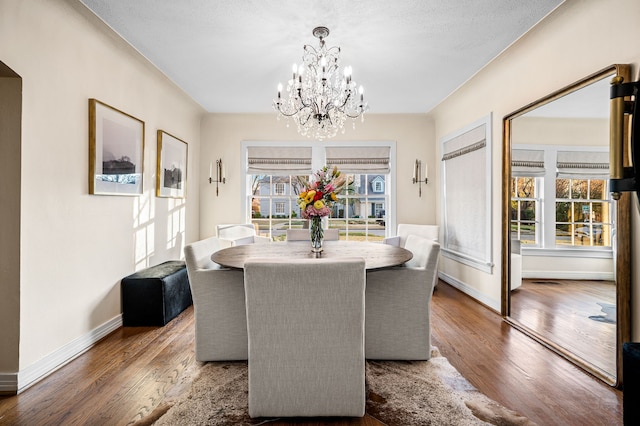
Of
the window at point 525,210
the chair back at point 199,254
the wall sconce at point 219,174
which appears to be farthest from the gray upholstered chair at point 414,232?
the wall sconce at point 219,174

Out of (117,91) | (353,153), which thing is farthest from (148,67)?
(353,153)

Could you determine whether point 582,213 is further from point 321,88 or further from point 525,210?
point 321,88

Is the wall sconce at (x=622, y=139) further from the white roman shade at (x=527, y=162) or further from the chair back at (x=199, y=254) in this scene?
the chair back at (x=199, y=254)

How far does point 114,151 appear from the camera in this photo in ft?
9.99

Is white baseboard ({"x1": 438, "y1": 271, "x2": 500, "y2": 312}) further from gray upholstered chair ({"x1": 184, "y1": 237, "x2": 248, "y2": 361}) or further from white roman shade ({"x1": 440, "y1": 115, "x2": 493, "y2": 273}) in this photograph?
gray upholstered chair ({"x1": 184, "y1": 237, "x2": 248, "y2": 361})

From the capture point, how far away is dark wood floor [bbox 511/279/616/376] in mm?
2277

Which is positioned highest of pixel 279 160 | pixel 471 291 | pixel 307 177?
pixel 279 160

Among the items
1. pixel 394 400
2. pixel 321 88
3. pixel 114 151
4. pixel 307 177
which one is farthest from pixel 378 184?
pixel 394 400

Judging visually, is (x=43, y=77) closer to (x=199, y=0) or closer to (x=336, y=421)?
(x=199, y=0)

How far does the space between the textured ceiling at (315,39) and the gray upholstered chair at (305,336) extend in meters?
1.93

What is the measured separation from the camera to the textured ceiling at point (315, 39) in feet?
8.05

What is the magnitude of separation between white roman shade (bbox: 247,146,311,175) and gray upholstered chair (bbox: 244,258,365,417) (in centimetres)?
383

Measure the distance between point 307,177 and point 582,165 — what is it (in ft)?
11.8

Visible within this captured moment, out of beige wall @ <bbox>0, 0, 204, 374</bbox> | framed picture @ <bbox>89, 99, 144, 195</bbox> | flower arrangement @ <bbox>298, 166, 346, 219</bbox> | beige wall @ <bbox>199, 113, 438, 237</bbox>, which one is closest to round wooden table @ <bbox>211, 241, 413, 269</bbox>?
flower arrangement @ <bbox>298, 166, 346, 219</bbox>
